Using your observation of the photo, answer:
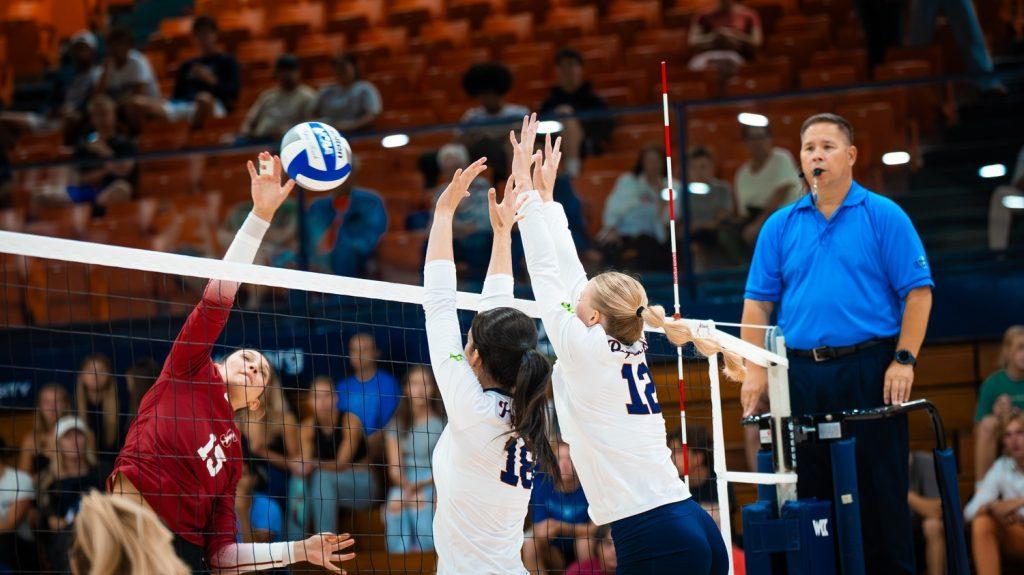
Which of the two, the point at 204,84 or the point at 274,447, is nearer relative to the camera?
the point at 274,447

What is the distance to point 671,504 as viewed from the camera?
4.23 m

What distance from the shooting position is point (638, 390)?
14.1 ft

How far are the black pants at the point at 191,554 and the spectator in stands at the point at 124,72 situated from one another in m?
10.0

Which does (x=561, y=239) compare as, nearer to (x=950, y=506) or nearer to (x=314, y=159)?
(x=314, y=159)

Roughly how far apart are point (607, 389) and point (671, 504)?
1.46 feet

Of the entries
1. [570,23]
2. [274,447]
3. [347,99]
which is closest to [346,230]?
[274,447]

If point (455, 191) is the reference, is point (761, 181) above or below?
above

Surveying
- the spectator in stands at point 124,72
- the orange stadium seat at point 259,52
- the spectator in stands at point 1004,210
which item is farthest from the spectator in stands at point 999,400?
the spectator in stands at point 124,72

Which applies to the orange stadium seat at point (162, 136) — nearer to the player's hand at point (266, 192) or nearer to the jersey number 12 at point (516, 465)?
the player's hand at point (266, 192)

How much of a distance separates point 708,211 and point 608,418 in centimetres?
468

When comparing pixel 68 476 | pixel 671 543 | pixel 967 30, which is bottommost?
pixel 671 543

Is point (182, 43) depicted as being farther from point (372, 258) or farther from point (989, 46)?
point (989, 46)

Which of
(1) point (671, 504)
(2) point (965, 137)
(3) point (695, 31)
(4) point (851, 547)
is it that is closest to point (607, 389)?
(1) point (671, 504)

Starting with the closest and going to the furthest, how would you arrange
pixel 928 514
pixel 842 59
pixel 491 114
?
pixel 928 514 → pixel 491 114 → pixel 842 59
